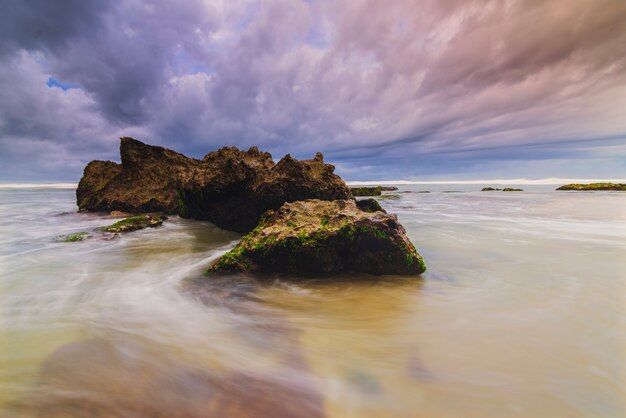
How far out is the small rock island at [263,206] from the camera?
5012mm

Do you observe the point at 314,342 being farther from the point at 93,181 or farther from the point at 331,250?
the point at 93,181

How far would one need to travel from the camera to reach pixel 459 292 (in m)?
4.50

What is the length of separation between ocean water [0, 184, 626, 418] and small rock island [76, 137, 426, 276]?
36 cm

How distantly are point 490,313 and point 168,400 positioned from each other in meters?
3.57

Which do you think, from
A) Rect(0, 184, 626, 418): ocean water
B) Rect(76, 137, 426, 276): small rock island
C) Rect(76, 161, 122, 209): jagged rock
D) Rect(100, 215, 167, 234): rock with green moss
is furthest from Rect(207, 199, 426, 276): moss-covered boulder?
Rect(76, 161, 122, 209): jagged rock

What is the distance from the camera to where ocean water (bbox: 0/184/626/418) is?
7.30 ft

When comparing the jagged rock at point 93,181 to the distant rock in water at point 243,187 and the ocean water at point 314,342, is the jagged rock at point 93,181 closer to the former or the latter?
the distant rock in water at point 243,187

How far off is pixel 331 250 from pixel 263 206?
4700mm

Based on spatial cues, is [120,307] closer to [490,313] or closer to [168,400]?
[168,400]

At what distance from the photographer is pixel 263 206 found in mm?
9273

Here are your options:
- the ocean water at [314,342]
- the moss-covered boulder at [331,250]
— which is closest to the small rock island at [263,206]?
the moss-covered boulder at [331,250]

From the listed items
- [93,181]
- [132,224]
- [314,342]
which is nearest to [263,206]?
[132,224]

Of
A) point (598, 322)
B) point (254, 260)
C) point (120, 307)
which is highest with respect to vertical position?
point (254, 260)

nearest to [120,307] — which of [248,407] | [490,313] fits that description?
[248,407]
